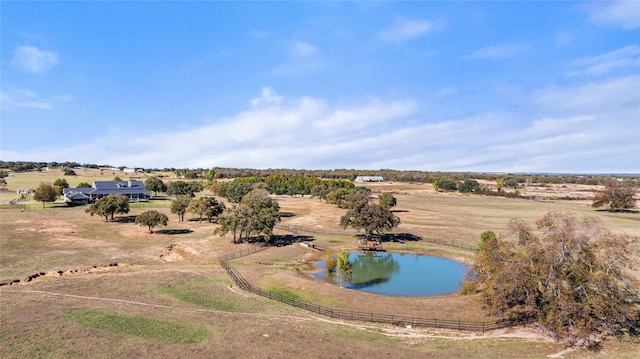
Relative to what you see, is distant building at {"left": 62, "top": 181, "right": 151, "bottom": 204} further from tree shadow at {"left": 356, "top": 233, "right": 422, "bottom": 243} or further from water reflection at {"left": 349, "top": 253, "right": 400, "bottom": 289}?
water reflection at {"left": 349, "top": 253, "right": 400, "bottom": 289}

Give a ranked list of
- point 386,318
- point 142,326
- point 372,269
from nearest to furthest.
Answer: point 142,326
point 386,318
point 372,269

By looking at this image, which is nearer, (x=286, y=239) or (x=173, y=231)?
(x=286, y=239)

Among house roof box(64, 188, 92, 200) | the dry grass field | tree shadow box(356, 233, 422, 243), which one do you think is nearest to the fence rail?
the dry grass field

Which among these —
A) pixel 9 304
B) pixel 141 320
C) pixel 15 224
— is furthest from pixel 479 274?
pixel 15 224

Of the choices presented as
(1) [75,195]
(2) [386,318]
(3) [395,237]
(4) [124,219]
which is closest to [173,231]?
(4) [124,219]

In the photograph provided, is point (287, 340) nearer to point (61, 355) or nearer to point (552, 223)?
point (61, 355)

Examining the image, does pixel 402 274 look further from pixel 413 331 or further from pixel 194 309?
pixel 194 309

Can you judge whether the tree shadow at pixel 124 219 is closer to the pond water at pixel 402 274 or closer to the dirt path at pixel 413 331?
the pond water at pixel 402 274
